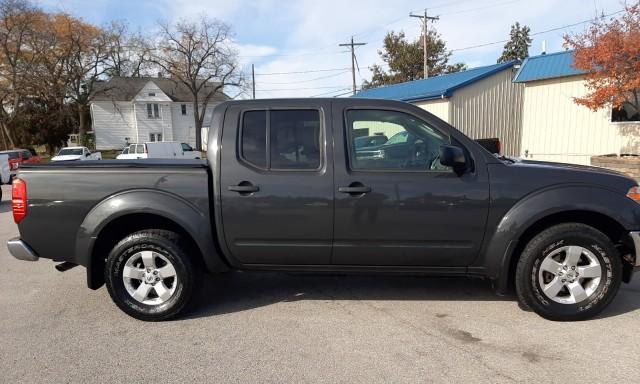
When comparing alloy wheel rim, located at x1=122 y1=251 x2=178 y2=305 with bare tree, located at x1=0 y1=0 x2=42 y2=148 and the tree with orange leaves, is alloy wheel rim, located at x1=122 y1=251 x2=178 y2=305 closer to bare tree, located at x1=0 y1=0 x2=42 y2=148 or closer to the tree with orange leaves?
the tree with orange leaves

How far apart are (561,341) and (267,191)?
2.60 m

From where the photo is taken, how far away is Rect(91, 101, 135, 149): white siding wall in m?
48.0

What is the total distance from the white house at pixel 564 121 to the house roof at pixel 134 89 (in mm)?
38850

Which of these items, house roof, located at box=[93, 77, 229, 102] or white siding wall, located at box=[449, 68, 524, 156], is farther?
house roof, located at box=[93, 77, 229, 102]

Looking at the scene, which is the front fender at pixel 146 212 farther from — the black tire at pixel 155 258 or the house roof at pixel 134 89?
the house roof at pixel 134 89

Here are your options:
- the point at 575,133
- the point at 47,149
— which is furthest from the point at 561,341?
the point at 47,149

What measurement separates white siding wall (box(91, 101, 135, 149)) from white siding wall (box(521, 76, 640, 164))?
44.4m

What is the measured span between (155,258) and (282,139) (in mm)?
1539

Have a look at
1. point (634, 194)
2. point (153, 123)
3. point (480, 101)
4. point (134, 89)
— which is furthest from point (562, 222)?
point (134, 89)

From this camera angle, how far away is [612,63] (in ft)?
38.2

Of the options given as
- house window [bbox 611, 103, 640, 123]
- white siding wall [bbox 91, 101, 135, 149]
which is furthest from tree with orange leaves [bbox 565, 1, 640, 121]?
white siding wall [bbox 91, 101, 135, 149]

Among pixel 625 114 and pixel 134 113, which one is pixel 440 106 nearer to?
pixel 625 114

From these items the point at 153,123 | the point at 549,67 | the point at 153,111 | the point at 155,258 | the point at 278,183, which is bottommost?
the point at 155,258

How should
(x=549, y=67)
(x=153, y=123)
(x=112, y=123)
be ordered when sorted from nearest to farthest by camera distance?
(x=549, y=67) < (x=112, y=123) < (x=153, y=123)
